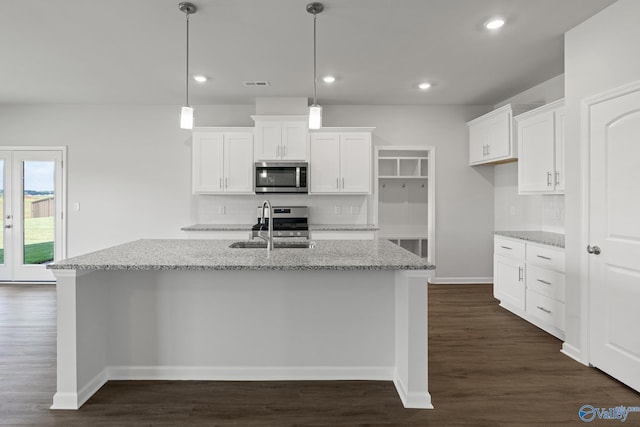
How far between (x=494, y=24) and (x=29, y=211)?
6.15 meters

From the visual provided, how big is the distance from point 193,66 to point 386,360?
3261 millimetres

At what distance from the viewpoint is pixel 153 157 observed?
5.33 meters

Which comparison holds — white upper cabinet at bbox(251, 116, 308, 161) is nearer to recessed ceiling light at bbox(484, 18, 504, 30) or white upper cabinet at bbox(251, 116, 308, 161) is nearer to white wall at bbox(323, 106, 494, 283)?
white wall at bbox(323, 106, 494, 283)

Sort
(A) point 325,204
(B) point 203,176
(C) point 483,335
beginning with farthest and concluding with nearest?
(A) point 325,204 → (B) point 203,176 → (C) point 483,335

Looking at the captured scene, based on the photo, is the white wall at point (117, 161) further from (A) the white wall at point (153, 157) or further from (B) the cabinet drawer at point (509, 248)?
(B) the cabinet drawer at point (509, 248)

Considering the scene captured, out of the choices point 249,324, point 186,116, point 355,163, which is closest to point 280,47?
point 186,116

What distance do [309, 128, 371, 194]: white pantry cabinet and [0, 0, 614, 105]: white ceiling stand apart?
53 centimetres

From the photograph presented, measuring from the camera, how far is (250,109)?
17.5 ft

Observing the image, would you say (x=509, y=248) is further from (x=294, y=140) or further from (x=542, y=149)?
(x=294, y=140)

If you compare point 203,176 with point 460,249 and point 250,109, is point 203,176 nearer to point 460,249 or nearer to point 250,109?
point 250,109

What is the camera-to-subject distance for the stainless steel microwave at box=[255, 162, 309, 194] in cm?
488

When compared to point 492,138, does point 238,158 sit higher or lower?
lower

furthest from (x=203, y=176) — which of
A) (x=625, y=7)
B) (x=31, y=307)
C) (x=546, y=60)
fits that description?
(x=625, y=7)

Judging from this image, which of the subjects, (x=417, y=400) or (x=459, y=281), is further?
(x=459, y=281)
